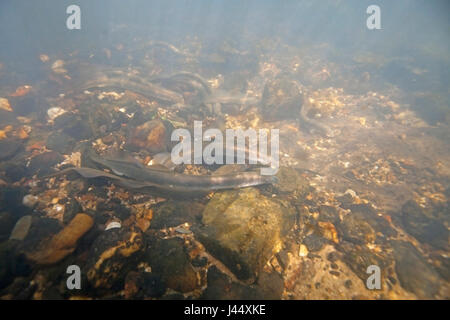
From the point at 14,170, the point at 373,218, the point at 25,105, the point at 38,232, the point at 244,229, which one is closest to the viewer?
the point at 244,229

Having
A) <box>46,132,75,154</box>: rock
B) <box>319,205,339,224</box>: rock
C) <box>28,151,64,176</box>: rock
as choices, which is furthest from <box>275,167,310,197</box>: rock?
<box>46,132,75,154</box>: rock

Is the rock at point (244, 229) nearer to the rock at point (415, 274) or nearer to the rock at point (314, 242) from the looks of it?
the rock at point (314, 242)

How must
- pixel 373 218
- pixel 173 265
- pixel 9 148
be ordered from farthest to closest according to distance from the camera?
pixel 9 148, pixel 373 218, pixel 173 265

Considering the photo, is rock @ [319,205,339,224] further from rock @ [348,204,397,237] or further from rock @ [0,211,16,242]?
rock @ [0,211,16,242]

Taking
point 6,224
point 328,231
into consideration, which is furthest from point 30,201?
point 328,231

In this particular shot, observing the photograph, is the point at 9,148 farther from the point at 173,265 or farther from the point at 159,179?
the point at 173,265

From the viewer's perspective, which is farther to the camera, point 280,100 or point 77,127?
point 280,100

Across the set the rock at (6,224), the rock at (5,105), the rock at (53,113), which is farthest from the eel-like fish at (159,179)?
the rock at (5,105)
